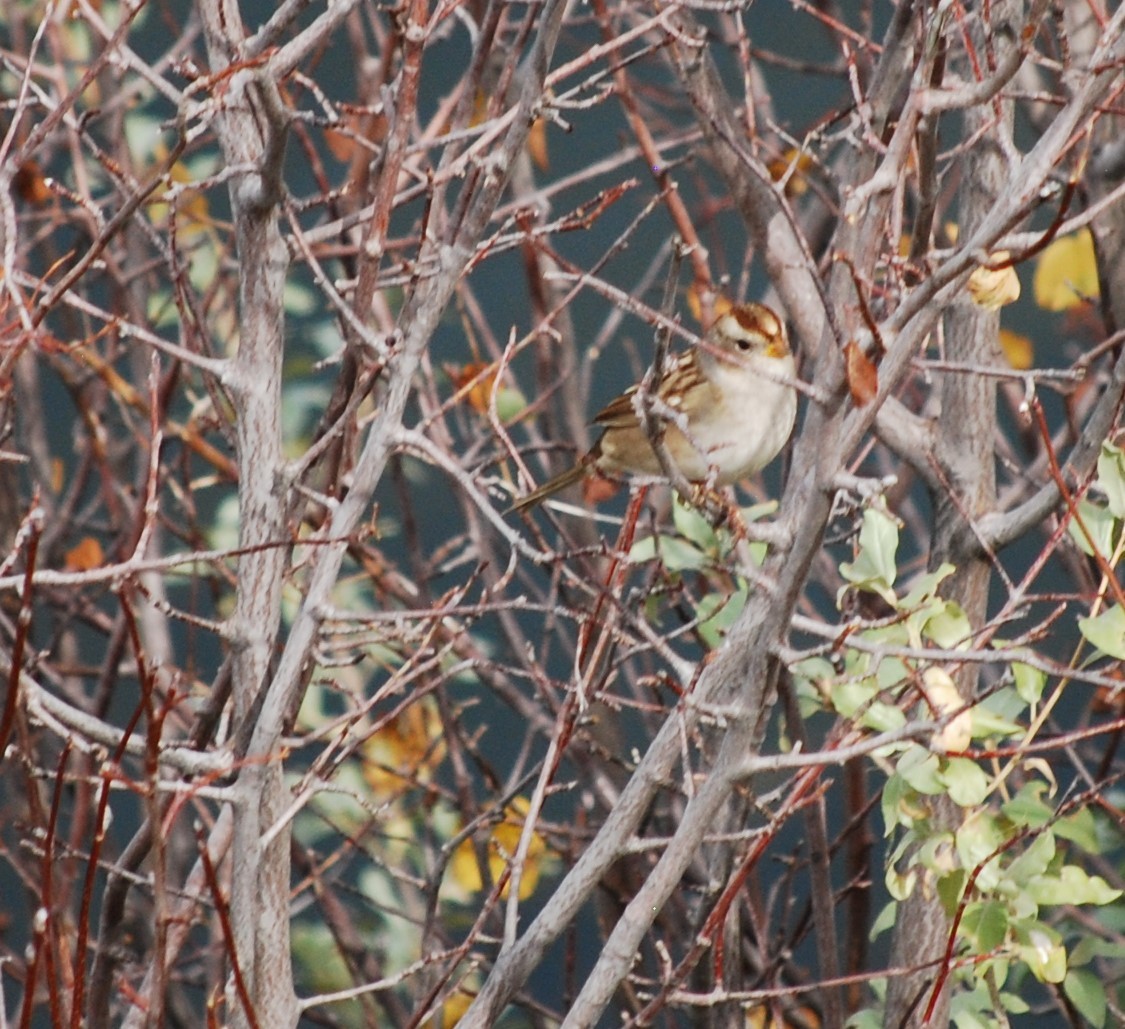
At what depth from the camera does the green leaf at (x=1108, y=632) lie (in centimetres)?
201

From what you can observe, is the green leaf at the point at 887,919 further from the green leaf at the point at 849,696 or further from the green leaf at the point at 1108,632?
the green leaf at the point at 1108,632

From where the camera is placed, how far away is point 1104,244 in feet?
9.73

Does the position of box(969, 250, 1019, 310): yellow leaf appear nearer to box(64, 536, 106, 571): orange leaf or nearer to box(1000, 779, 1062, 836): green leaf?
box(1000, 779, 1062, 836): green leaf

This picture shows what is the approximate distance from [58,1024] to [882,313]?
1914mm

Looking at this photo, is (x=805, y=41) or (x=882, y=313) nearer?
(x=882, y=313)

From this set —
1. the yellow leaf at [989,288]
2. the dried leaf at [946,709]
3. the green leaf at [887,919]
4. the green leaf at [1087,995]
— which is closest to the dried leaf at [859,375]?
the dried leaf at [946,709]

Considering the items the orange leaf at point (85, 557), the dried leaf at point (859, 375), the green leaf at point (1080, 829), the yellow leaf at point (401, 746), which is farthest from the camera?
the yellow leaf at point (401, 746)

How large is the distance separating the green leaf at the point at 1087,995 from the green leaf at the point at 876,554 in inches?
30.8

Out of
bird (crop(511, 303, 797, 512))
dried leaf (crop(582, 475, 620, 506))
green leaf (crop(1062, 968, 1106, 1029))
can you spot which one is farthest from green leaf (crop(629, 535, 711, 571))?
dried leaf (crop(582, 475, 620, 506))

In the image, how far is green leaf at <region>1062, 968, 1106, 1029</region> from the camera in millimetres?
2461

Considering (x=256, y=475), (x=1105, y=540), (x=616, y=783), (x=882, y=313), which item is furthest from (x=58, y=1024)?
(x=616, y=783)

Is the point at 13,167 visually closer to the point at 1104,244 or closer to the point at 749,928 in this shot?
the point at 1104,244

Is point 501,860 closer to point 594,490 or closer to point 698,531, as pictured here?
point 594,490

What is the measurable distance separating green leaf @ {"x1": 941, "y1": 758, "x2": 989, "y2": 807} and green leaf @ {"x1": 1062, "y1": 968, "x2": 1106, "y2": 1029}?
598 millimetres
